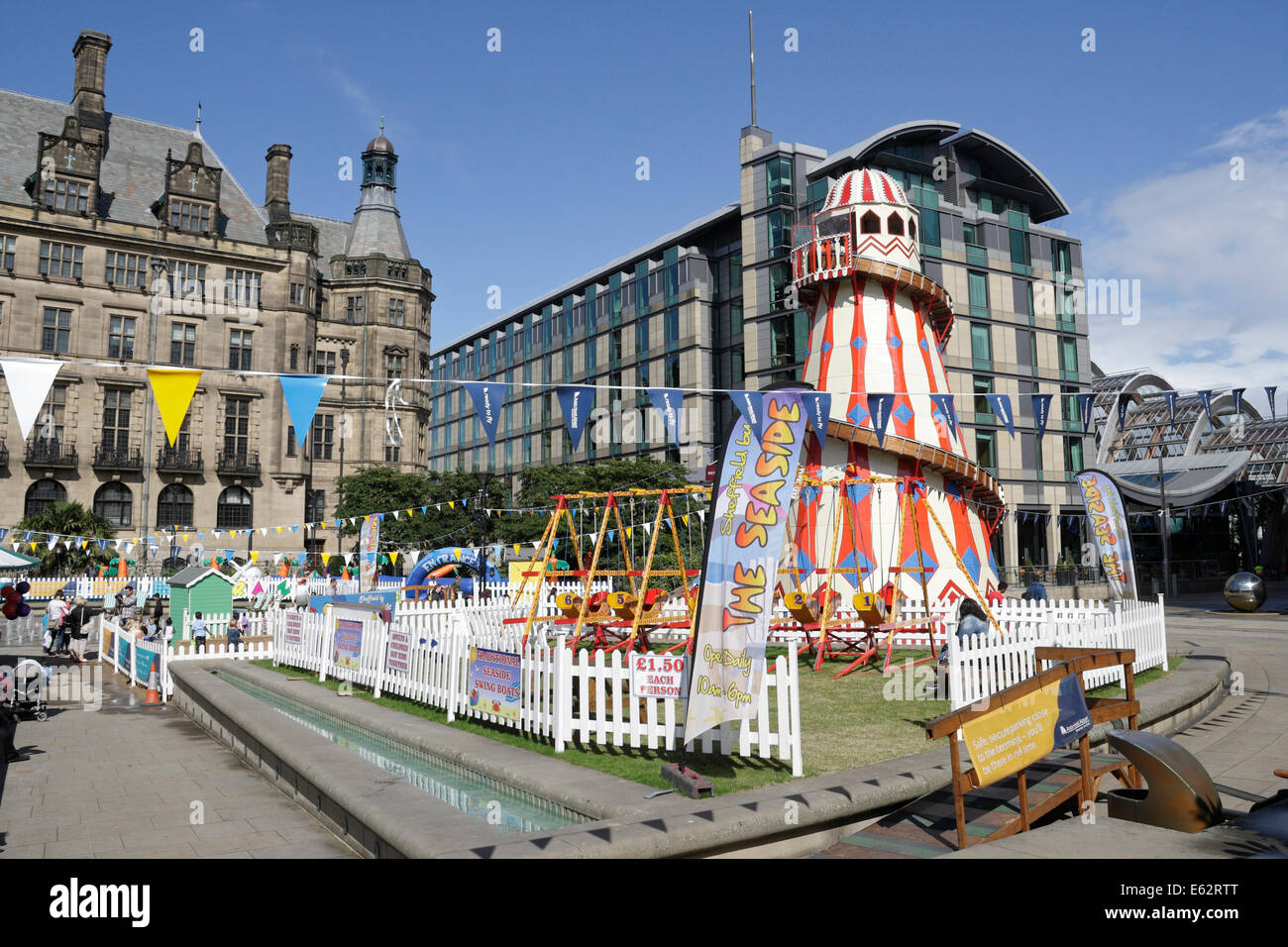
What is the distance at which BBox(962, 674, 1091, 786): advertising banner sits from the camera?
5.66 metres

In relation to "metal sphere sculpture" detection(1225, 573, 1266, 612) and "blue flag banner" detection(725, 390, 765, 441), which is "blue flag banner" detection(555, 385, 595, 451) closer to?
"blue flag banner" detection(725, 390, 765, 441)

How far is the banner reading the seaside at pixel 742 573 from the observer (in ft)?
25.4

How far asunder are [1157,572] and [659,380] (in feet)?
114

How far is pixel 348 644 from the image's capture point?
14844 millimetres

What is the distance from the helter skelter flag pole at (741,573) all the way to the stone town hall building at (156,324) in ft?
142

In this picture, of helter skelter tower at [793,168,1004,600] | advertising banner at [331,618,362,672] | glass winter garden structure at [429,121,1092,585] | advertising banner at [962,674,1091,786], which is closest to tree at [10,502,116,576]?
glass winter garden structure at [429,121,1092,585]

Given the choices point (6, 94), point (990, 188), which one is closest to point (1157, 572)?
point (990, 188)

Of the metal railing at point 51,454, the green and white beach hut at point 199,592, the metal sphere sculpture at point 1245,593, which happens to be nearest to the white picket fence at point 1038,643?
the green and white beach hut at point 199,592

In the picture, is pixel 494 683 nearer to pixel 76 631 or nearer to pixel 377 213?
pixel 76 631

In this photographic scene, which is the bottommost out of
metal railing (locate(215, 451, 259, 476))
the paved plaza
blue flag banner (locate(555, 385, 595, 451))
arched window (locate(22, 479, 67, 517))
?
the paved plaza

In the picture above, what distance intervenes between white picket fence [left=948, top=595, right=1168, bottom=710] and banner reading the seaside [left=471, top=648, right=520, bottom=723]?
5.19 m
